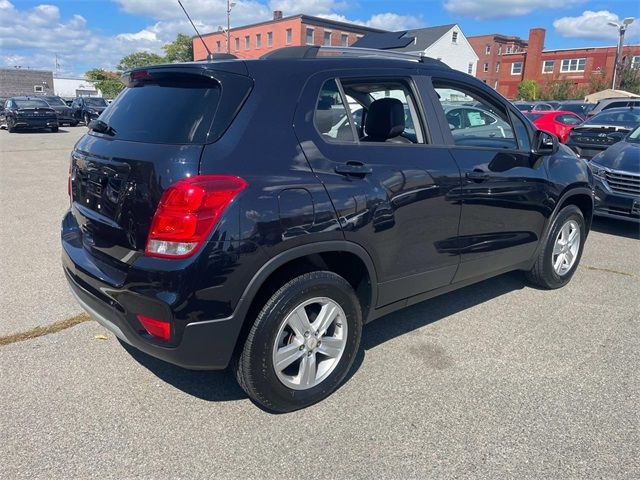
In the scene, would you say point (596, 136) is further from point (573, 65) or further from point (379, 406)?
point (573, 65)

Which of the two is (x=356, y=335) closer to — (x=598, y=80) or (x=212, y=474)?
(x=212, y=474)

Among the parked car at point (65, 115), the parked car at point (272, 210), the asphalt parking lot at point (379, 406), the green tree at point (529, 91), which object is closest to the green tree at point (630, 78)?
→ the green tree at point (529, 91)

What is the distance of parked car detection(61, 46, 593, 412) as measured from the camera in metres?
2.36

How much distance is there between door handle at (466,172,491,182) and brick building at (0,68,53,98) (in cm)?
8657

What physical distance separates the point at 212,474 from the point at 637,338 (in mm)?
3199

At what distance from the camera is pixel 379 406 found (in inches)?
114

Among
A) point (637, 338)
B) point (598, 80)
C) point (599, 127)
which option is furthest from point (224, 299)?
point (598, 80)

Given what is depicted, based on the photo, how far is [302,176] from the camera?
259 cm

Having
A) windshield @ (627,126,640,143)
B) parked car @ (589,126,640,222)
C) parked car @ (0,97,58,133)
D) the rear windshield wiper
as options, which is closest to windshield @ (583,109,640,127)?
windshield @ (627,126,640,143)

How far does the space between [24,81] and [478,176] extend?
3600 inches

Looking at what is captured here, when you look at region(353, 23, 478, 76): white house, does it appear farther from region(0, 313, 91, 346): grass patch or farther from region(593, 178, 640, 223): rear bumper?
region(0, 313, 91, 346): grass patch

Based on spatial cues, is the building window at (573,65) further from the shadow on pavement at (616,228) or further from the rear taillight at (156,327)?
the rear taillight at (156,327)

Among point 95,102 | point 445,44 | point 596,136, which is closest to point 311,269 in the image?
point 596,136

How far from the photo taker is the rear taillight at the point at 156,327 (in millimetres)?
2387
